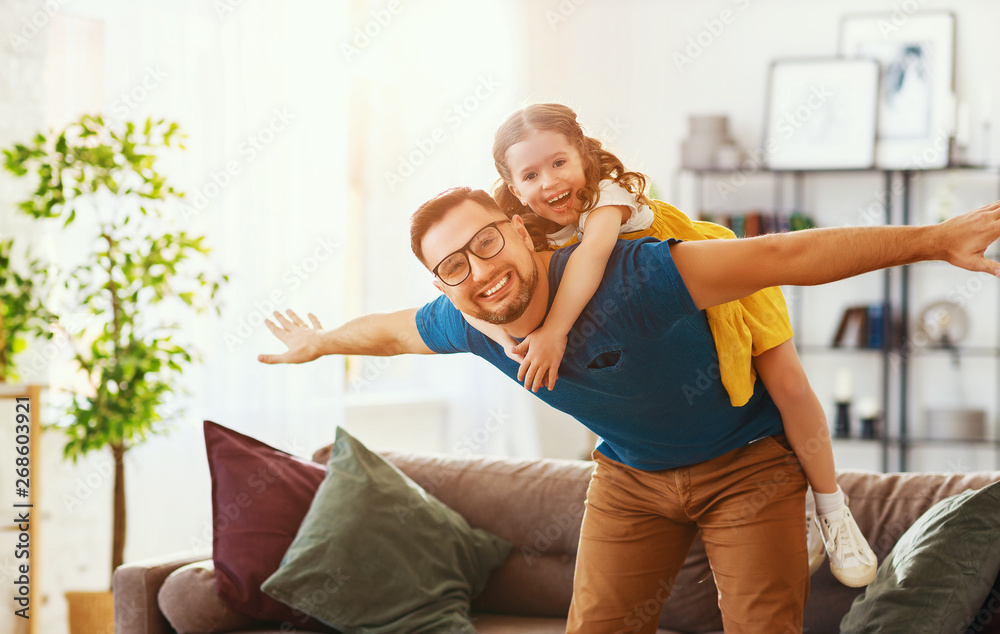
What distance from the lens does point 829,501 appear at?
63.7 inches

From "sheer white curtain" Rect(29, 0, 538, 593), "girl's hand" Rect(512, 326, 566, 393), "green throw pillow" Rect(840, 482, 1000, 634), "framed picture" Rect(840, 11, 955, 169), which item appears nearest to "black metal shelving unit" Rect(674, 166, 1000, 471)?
"framed picture" Rect(840, 11, 955, 169)

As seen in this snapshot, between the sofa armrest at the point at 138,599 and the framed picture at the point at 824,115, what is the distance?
12.2 feet

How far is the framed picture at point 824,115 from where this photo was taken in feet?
15.2

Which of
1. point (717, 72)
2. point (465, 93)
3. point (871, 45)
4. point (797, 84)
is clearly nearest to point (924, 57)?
point (871, 45)

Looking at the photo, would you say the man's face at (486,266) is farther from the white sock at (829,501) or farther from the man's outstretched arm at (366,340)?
the white sock at (829,501)

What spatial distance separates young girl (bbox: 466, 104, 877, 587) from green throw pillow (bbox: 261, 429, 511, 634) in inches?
35.9

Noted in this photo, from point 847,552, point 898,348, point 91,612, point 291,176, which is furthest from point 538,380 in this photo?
point 898,348

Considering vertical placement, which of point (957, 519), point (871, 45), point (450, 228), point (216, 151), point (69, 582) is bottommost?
point (69, 582)

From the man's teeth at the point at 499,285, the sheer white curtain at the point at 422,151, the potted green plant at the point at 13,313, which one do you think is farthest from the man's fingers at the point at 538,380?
the sheer white curtain at the point at 422,151

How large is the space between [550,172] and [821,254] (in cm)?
49

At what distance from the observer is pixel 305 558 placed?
2.10m

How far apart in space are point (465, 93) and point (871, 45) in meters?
2.19

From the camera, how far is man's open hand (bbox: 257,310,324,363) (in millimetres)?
1676

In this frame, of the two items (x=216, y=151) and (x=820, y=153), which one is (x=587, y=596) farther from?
(x=820, y=153)
